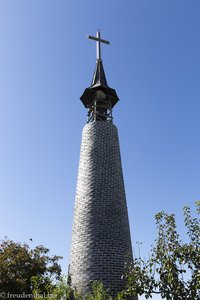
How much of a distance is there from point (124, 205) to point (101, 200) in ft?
4.72

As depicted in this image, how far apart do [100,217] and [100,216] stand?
0.05 meters

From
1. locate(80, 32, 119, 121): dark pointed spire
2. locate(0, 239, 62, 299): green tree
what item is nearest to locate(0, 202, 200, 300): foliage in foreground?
locate(0, 239, 62, 299): green tree

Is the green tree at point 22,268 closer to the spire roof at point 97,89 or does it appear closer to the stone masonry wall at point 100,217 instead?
the stone masonry wall at point 100,217

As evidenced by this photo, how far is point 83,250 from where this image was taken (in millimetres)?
14523

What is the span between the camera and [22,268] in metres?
16.0

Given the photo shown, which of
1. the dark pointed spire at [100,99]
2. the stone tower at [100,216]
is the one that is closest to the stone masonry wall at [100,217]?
the stone tower at [100,216]

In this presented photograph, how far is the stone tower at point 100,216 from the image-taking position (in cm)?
1385

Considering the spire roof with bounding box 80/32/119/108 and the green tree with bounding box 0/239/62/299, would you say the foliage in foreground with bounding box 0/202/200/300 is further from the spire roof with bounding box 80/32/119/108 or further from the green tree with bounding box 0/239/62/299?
the spire roof with bounding box 80/32/119/108

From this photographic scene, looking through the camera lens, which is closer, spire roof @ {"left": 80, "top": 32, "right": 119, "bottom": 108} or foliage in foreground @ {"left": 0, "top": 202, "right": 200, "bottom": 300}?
foliage in foreground @ {"left": 0, "top": 202, "right": 200, "bottom": 300}

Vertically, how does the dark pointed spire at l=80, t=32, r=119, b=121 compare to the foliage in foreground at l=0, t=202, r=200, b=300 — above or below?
above

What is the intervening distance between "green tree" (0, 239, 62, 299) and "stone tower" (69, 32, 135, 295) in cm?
160

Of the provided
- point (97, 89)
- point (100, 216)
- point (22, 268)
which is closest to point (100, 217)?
point (100, 216)

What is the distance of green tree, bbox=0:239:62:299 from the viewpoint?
49.0ft

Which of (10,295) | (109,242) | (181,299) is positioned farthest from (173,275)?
(10,295)
